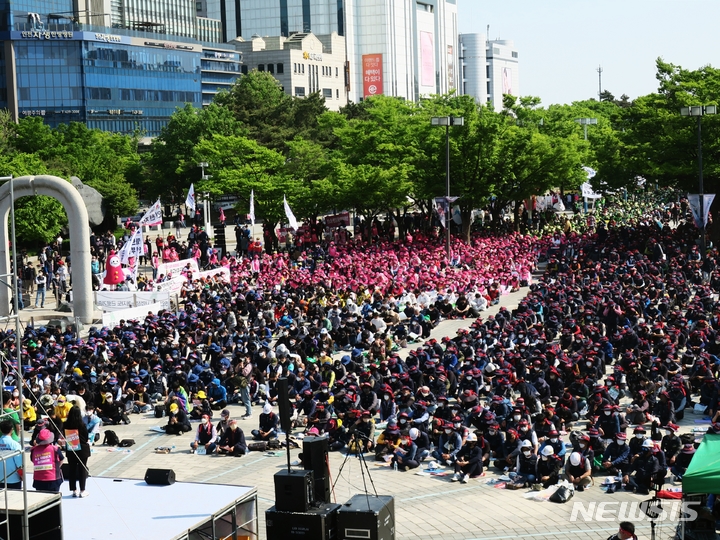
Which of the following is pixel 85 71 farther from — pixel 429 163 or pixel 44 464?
pixel 44 464

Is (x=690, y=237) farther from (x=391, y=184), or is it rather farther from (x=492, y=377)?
(x=492, y=377)

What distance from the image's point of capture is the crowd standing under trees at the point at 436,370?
58.4 ft

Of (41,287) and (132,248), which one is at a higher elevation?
(132,248)

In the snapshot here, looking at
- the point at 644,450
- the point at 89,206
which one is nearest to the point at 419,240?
the point at 89,206

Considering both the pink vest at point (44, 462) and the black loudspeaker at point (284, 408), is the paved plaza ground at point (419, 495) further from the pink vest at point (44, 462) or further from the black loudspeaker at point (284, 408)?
the black loudspeaker at point (284, 408)

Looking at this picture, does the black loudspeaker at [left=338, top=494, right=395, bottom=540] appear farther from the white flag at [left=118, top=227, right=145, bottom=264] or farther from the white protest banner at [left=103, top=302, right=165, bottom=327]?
the white flag at [left=118, top=227, right=145, bottom=264]

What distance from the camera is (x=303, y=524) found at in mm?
12516

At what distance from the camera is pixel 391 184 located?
48.4 m

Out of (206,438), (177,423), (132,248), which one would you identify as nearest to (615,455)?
(206,438)

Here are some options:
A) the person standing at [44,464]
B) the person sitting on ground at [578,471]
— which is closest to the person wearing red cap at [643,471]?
the person sitting on ground at [578,471]

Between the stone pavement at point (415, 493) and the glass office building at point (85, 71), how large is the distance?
8656cm

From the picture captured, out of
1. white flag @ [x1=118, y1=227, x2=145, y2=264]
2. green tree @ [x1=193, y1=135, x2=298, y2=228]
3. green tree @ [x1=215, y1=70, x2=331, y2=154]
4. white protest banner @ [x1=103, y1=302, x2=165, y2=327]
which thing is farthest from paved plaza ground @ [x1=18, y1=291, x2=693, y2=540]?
green tree @ [x1=215, y1=70, x2=331, y2=154]

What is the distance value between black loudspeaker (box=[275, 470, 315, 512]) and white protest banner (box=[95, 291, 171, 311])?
21.5 metres

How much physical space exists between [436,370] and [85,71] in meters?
88.2
